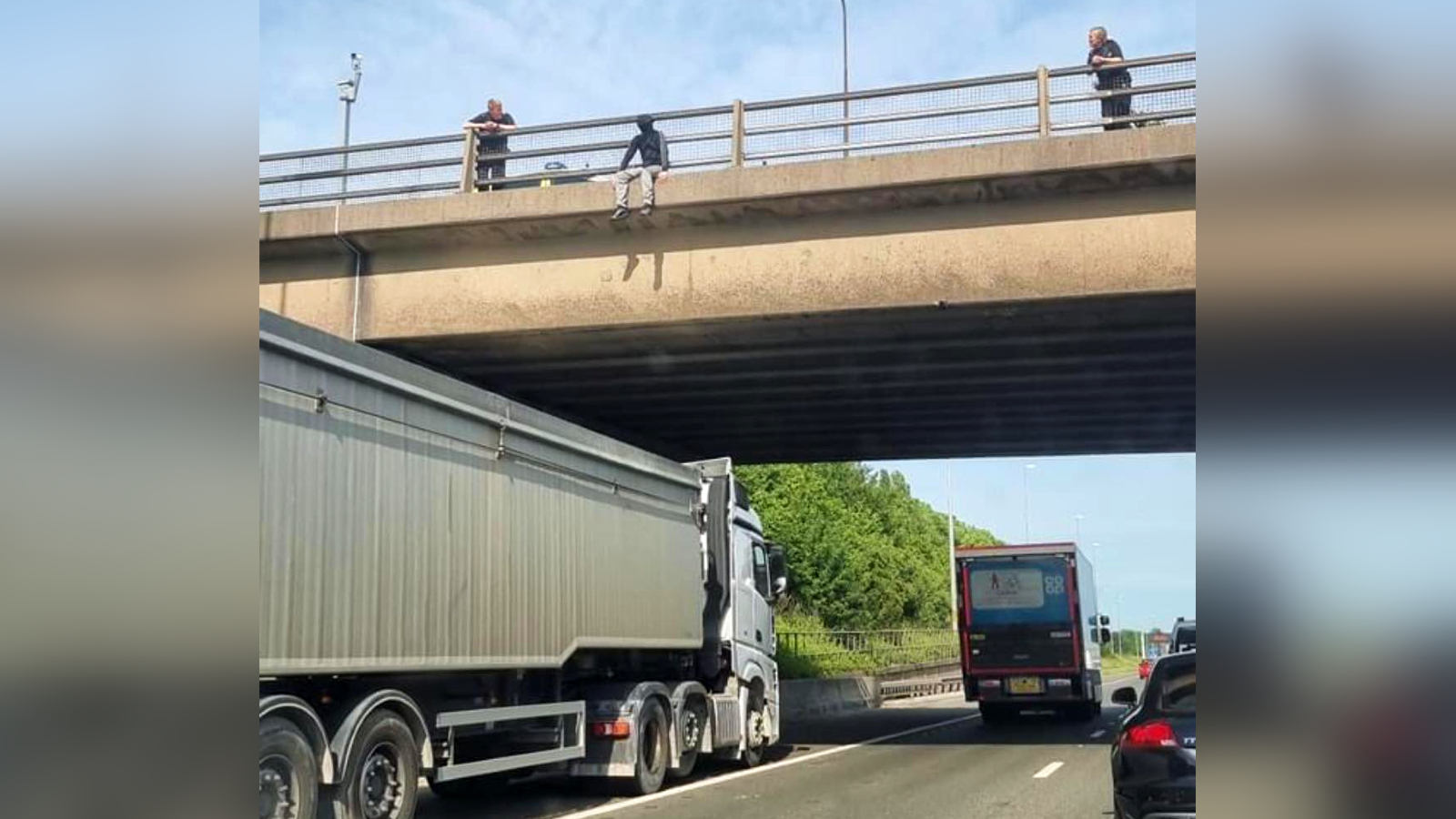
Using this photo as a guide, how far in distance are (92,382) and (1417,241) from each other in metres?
3.01

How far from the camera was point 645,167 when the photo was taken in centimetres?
1488

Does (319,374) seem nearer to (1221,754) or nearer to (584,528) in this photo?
(584,528)

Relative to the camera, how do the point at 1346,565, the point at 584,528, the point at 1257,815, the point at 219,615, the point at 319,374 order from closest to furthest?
the point at 1257,815
the point at 1346,565
the point at 219,615
the point at 319,374
the point at 584,528

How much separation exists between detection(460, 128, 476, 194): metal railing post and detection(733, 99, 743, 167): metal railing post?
11.1 feet

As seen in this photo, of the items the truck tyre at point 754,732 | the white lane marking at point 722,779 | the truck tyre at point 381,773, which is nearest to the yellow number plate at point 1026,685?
the white lane marking at point 722,779

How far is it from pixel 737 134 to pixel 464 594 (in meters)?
7.52

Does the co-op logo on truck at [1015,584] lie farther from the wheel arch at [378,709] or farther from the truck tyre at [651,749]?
the wheel arch at [378,709]

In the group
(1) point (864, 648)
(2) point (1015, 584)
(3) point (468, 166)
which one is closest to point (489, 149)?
(3) point (468, 166)

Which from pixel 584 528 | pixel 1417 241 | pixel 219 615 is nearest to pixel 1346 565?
pixel 1417 241

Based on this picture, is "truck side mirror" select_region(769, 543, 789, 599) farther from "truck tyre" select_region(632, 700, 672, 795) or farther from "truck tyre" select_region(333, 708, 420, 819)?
"truck tyre" select_region(333, 708, 420, 819)

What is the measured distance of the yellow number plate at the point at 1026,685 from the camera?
23.9 m

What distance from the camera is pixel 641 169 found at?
14.8m

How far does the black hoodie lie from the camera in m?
15.0

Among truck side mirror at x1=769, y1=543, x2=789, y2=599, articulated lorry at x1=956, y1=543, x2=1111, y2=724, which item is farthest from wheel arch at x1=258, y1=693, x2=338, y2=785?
articulated lorry at x1=956, y1=543, x2=1111, y2=724
